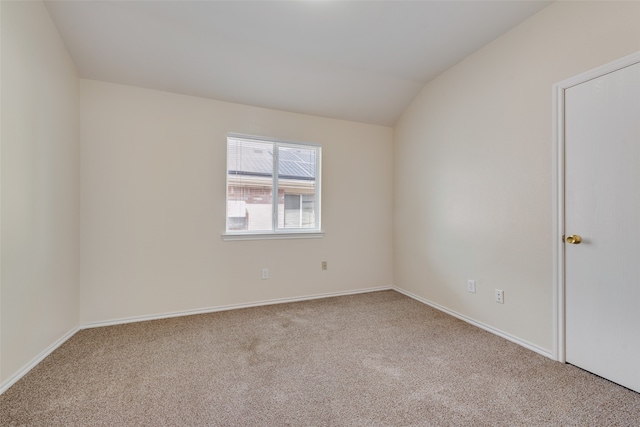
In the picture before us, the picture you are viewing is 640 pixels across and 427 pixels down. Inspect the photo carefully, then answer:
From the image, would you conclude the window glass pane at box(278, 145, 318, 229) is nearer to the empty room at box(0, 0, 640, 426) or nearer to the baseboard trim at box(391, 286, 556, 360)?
the empty room at box(0, 0, 640, 426)

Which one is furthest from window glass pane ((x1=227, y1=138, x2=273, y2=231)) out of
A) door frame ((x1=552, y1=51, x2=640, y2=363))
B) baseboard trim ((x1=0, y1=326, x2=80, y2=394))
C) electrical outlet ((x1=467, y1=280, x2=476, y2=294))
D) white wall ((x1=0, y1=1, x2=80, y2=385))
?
door frame ((x1=552, y1=51, x2=640, y2=363))

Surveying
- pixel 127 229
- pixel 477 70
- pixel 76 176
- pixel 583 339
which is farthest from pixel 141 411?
pixel 477 70

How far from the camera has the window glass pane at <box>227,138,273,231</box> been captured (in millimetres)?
3225

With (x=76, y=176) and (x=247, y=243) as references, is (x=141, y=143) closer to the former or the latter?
(x=76, y=176)

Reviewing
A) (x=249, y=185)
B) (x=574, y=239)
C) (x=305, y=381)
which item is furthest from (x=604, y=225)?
(x=249, y=185)

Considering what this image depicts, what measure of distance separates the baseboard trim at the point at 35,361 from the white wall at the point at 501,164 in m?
3.57

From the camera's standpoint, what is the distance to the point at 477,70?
2691 mm

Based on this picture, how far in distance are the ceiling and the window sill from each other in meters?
1.50

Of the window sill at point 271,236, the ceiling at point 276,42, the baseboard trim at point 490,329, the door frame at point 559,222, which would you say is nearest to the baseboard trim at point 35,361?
the window sill at point 271,236

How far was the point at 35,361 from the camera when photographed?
2002mm

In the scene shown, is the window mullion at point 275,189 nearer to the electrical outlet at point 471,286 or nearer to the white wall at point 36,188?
the white wall at point 36,188

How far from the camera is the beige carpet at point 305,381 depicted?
151cm

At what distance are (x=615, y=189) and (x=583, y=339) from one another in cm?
104

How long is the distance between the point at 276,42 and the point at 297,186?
1580mm
